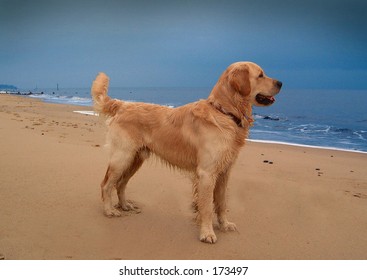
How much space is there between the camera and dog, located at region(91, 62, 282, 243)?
11.5 ft

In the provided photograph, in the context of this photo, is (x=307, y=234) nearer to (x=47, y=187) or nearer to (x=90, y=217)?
(x=90, y=217)

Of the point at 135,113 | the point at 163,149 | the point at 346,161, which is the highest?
the point at 135,113

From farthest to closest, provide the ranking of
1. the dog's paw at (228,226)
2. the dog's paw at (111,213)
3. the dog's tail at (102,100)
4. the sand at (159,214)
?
1. the dog's tail at (102,100)
2. the dog's paw at (111,213)
3. the dog's paw at (228,226)
4. the sand at (159,214)

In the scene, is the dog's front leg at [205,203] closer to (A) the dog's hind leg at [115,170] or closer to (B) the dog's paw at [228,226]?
(B) the dog's paw at [228,226]

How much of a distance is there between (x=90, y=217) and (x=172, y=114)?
59.8 inches

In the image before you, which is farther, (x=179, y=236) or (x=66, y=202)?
(x=66, y=202)

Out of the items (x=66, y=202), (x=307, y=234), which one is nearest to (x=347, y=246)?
(x=307, y=234)

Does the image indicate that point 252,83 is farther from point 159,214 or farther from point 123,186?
point 123,186

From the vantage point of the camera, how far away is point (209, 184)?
3527 mm

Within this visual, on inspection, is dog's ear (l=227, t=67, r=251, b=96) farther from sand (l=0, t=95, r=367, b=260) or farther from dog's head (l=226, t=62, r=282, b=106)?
sand (l=0, t=95, r=367, b=260)

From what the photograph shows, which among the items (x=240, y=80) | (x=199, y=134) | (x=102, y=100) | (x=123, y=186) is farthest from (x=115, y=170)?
(x=240, y=80)

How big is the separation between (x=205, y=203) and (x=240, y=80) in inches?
53.4

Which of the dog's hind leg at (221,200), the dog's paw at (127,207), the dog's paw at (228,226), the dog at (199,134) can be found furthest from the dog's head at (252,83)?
the dog's paw at (127,207)

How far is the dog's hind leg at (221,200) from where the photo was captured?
3808 millimetres
